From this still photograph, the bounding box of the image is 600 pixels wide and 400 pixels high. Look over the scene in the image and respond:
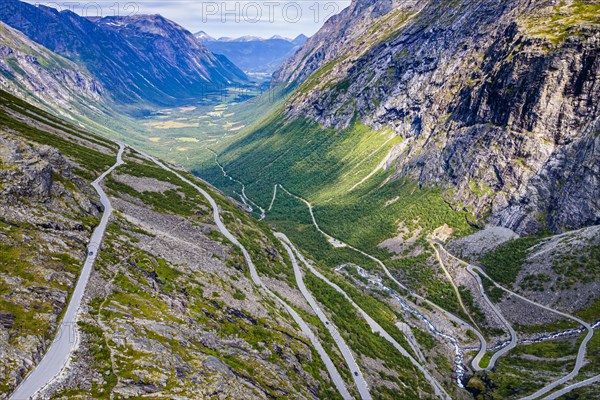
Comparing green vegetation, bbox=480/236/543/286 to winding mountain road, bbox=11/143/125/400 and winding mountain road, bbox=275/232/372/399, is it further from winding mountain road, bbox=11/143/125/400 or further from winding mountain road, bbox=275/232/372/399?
winding mountain road, bbox=11/143/125/400

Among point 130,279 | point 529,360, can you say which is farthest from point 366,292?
point 130,279

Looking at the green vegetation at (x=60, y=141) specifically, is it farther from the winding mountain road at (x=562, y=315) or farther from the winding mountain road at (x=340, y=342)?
the winding mountain road at (x=562, y=315)

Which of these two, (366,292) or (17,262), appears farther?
(366,292)

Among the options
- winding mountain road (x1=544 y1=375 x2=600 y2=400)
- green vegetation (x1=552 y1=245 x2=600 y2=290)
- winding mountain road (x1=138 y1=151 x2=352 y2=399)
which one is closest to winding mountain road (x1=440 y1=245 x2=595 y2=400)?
winding mountain road (x1=544 y1=375 x2=600 y2=400)

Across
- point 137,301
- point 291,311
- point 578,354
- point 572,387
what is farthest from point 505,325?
point 137,301

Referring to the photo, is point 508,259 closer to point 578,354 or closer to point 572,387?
point 578,354

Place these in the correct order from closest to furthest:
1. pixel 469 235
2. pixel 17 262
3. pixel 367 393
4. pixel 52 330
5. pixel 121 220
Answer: pixel 52 330 → pixel 17 262 → pixel 367 393 → pixel 121 220 → pixel 469 235

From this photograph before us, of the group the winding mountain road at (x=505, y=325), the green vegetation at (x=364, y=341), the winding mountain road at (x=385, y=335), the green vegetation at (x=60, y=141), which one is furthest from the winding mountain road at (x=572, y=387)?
the green vegetation at (x=60, y=141)

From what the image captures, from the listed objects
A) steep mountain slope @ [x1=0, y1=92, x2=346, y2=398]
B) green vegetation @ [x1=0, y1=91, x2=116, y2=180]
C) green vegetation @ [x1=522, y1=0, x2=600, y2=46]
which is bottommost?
steep mountain slope @ [x1=0, y1=92, x2=346, y2=398]

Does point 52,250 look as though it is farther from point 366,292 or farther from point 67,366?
point 366,292
